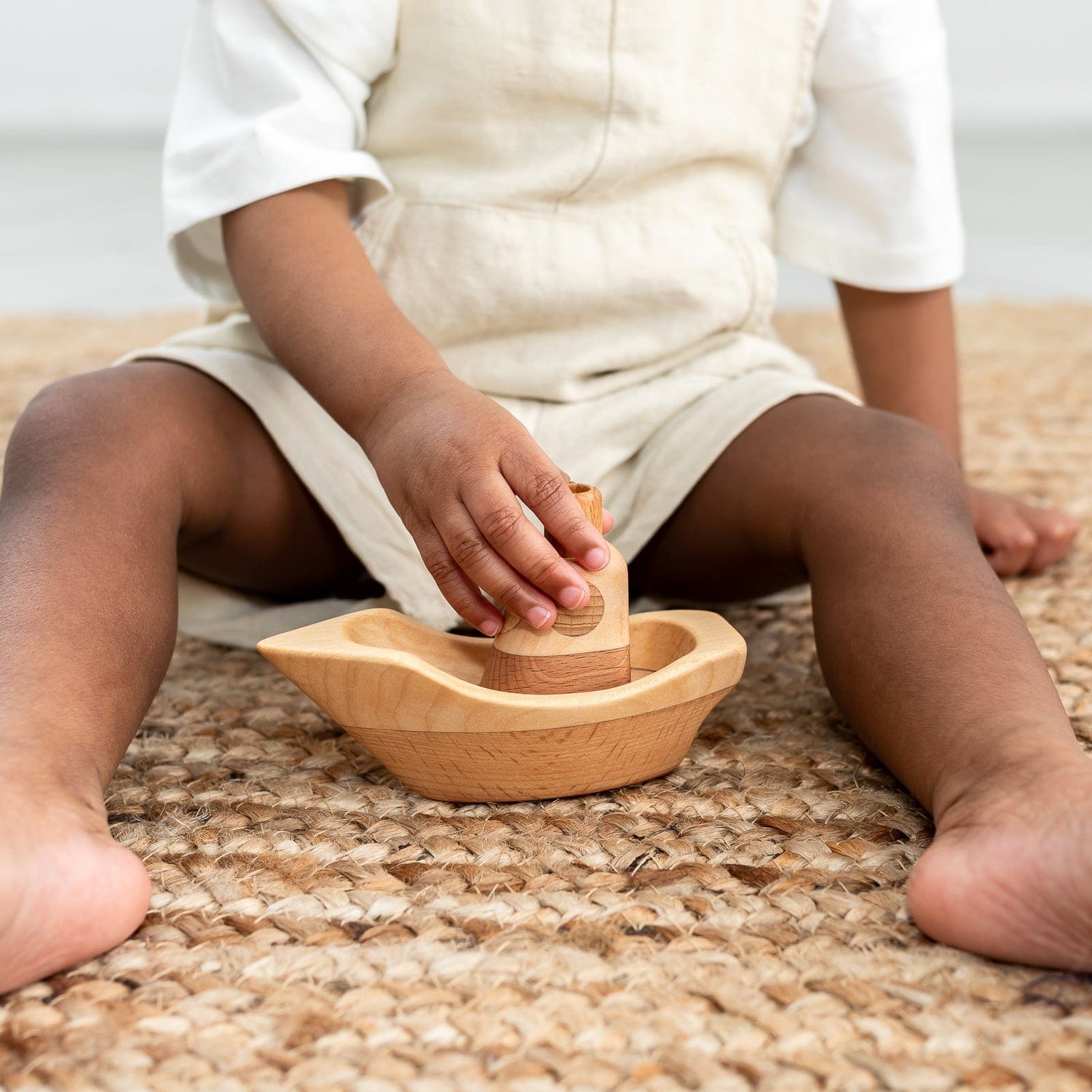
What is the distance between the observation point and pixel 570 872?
0.43 meters

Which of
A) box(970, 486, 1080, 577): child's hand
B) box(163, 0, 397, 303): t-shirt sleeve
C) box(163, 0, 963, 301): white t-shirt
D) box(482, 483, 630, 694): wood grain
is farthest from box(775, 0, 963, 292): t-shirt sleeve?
box(482, 483, 630, 694): wood grain

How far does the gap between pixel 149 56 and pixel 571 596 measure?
2.27 metres

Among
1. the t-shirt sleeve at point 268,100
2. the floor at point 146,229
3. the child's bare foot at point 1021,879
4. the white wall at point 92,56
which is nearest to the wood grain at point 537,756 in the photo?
the child's bare foot at point 1021,879

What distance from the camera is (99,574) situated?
48 centimetres

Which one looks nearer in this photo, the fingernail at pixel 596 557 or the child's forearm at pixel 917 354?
the fingernail at pixel 596 557

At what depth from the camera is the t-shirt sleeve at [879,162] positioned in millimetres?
715

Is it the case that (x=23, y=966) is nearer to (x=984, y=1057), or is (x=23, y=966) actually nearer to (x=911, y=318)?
(x=984, y=1057)

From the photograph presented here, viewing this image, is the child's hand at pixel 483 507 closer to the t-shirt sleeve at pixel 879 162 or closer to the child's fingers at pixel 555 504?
the child's fingers at pixel 555 504

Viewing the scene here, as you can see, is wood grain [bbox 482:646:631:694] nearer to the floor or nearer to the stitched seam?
the stitched seam

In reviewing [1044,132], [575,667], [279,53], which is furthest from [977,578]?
[1044,132]

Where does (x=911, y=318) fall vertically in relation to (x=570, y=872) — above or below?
above

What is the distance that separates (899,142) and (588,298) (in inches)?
9.0

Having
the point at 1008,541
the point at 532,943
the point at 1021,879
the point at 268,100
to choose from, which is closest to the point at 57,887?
the point at 532,943

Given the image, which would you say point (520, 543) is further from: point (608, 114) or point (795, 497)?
point (608, 114)
